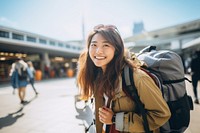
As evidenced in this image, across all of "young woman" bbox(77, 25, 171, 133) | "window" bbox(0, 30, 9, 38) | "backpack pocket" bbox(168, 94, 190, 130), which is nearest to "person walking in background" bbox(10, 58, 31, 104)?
"young woman" bbox(77, 25, 171, 133)

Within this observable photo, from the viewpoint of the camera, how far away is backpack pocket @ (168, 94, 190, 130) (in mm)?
1369

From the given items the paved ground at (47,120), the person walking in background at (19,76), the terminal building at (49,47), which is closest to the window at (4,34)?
the terminal building at (49,47)

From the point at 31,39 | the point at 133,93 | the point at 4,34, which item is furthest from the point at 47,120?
the point at 31,39

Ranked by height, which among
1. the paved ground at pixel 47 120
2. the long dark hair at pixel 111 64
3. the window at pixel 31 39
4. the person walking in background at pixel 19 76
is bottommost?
the paved ground at pixel 47 120

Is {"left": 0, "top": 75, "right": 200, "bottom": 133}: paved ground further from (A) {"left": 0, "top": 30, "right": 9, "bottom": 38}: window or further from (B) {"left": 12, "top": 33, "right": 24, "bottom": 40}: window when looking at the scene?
(B) {"left": 12, "top": 33, "right": 24, "bottom": 40}: window

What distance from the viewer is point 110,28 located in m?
1.44

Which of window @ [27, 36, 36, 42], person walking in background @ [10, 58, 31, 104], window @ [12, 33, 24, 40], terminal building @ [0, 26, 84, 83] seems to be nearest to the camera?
person walking in background @ [10, 58, 31, 104]

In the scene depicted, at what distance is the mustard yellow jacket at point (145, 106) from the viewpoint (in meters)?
1.19

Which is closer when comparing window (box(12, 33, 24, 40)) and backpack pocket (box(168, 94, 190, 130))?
backpack pocket (box(168, 94, 190, 130))

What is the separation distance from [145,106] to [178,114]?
363 millimetres

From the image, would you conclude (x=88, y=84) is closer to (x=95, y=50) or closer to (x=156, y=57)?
(x=95, y=50)

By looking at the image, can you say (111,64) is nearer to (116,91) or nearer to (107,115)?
(116,91)

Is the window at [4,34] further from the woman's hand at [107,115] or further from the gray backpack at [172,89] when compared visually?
the gray backpack at [172,89]

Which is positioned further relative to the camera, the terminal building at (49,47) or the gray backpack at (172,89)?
the terminal building at (49,47)
